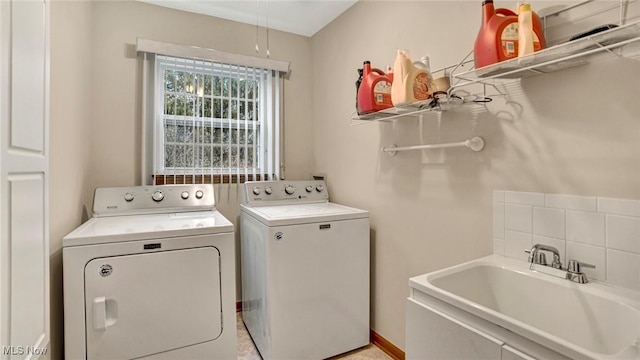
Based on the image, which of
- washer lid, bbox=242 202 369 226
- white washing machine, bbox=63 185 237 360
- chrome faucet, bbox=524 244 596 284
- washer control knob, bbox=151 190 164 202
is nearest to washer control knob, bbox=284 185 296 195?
washer lid, bbox=242 202 369 226

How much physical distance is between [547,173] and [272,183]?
181 centimetres

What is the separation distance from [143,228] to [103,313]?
0.42m

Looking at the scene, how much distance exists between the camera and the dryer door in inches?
57.1

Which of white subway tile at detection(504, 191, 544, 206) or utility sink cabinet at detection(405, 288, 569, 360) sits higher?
white subway tile at detection(504, 191, 544, 206)

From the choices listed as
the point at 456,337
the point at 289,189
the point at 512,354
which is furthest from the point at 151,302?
the point at 512,354

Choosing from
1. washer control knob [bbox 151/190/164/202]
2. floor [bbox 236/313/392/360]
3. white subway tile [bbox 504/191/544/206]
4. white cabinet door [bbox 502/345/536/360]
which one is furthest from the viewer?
washer control knob [bbox 151/190/164/202]

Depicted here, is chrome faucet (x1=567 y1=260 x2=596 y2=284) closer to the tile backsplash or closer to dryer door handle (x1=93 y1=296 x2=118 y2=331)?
the tile backsplash

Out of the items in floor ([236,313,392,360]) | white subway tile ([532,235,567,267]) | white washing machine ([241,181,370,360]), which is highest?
white subway tile ([532,235,567,267])

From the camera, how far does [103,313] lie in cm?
144

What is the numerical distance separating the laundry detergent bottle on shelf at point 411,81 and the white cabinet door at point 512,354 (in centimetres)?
110

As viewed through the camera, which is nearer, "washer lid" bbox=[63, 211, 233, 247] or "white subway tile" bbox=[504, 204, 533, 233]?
"white subway tile" bbox=[504, 204, 533, 233]

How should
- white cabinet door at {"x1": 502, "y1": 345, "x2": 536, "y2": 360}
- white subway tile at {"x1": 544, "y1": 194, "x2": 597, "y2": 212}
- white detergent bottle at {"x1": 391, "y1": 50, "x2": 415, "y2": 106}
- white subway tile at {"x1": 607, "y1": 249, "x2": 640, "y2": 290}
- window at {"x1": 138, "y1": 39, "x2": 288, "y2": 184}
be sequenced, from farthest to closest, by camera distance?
window at {"x1": 138, "y1": 39, "x2": 288, "y2": 184} → white detergent bottle at {"x1": 391, "y1": 50, "x2": 415, "y2": 106} → white subway tile at {"x1": 544, "y1": 194, "x2": 597, "y2": 212} → white subway tile at {"x1": 607, "y1": 249, "x2": 640, "y2": 290} → white cabinet door at {"x1": 502, "y1": 345, "x2": 536, "y2": 360}

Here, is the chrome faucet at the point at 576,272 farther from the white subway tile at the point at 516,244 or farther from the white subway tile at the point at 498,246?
the white subway tile at the point at 498,246

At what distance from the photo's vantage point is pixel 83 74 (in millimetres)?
1969
